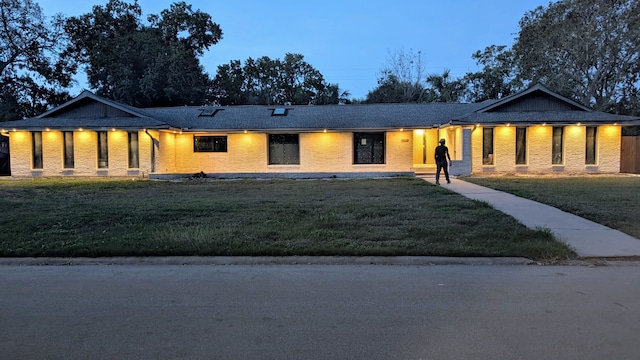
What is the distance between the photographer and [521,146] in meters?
21.5

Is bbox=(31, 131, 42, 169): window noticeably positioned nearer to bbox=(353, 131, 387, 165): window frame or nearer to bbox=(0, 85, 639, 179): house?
bbox=(0, 85, 639, 179): house

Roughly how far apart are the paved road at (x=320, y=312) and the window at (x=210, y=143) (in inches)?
710

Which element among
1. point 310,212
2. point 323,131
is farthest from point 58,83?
point 310,212

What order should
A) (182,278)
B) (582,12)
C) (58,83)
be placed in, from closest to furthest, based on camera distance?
1. (182,278)
2. (582,12)
3. (58,83)

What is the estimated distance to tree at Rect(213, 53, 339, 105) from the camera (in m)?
47.6

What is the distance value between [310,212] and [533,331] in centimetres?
660

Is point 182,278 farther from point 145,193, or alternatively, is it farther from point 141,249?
point 145,193

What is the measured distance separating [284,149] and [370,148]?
4.34 meters

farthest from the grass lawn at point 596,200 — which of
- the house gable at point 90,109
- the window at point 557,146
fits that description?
the house gable at point 90,109

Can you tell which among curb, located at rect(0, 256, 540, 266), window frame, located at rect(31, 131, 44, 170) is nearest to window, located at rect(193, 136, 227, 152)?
window frame, located at rect(31, 131, 44, 170)

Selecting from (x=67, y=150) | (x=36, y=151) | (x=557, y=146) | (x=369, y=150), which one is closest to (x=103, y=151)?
(x=67, y=150)

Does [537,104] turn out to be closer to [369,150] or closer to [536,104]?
[536,104]

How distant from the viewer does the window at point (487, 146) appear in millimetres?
21359

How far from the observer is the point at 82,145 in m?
22.6
